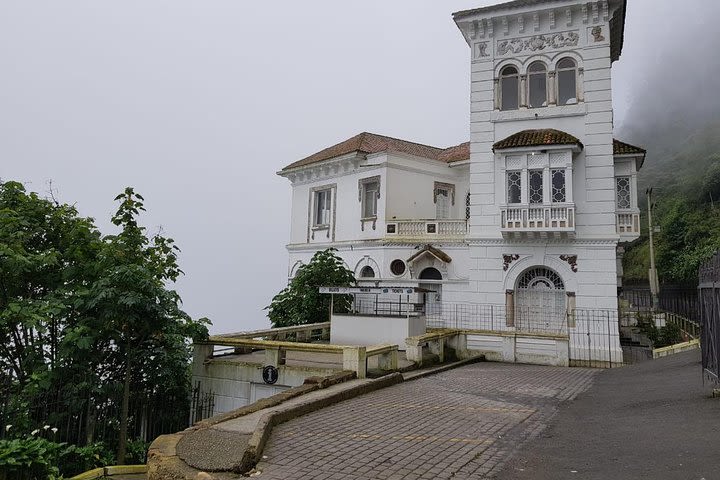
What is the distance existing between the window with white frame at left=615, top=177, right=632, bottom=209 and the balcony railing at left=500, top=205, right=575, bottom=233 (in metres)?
3.59

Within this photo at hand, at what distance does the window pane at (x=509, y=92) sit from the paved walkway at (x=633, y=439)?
1190 centimetres

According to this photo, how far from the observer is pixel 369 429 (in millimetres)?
7383

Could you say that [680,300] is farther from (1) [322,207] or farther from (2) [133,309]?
(2) [133,309]

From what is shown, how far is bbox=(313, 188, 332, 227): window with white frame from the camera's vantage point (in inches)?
1045

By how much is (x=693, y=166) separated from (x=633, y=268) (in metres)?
22.3

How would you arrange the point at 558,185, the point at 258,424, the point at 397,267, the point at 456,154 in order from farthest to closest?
1. the point at 456,154
2. the point at 397,267
3. the point at 558,185
4. the point at 258,424

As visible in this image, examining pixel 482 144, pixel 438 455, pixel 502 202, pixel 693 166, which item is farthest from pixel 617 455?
pixel 693 166

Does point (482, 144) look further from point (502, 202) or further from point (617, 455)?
point (617, 455)

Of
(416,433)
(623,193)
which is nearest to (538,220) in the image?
(623,193)

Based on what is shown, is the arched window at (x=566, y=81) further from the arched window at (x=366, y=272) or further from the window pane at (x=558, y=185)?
the arched window at (x=366, y=272)

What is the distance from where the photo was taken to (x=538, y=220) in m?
17.9

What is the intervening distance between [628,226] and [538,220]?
4.00m

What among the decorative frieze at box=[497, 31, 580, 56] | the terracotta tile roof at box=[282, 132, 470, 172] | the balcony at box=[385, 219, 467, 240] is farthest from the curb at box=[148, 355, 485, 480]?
the terracotta tile roof at box=[282, 132, 470, 172]

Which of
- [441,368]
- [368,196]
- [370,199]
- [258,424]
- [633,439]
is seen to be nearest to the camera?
[633,439]
